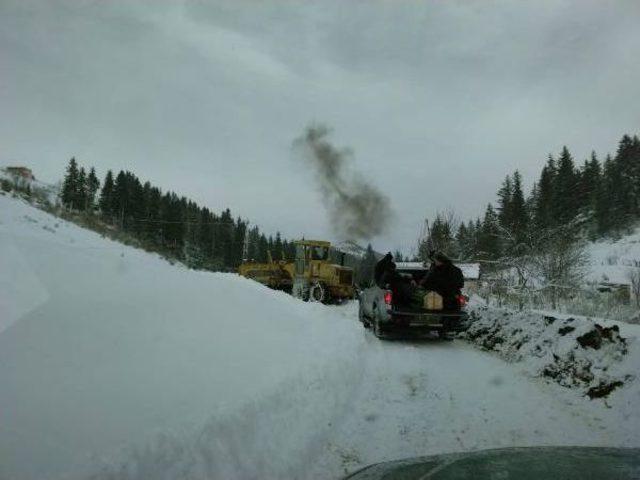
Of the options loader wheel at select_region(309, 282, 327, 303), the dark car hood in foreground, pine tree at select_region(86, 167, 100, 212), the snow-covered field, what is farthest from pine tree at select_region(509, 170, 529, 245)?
pine tree at select_region(86, 167, 100, 212)

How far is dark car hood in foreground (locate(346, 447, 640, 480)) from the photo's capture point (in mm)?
2539

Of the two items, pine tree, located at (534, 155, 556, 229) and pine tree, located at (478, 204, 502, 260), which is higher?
pine tree, located at (534, 155, 556, 229)

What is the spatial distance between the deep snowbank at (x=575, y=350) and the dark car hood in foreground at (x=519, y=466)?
12.8ft

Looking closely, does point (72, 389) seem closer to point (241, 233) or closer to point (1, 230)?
point (1, 230)

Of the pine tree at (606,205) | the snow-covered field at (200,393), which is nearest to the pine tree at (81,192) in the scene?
the pine tree at (606,205)

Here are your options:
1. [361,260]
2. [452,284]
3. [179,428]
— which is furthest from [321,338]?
[361,260]

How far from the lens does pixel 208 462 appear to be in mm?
3871

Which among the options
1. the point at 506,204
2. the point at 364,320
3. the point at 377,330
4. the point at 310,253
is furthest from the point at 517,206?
the point at 377,330

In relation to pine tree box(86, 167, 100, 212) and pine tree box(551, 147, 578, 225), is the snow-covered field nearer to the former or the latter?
pine tree box(551, 147, 578, 225)

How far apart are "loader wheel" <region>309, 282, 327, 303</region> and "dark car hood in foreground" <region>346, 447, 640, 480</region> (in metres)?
20.0

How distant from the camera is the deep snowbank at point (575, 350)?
257 inches

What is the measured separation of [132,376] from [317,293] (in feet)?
62.1

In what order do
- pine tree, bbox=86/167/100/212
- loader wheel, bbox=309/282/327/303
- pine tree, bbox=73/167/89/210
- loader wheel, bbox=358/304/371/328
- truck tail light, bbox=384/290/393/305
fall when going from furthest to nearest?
pine tree, bbox=86/167/100/212 < pine tree, bbox=73/167/89/210 < loader wheel, bbox=309/282/327/303 < loader wheel, bbox=358/304/371/328 < truck tail light, bbox=384/290/393/305

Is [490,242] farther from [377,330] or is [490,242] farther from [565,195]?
[377,330]
